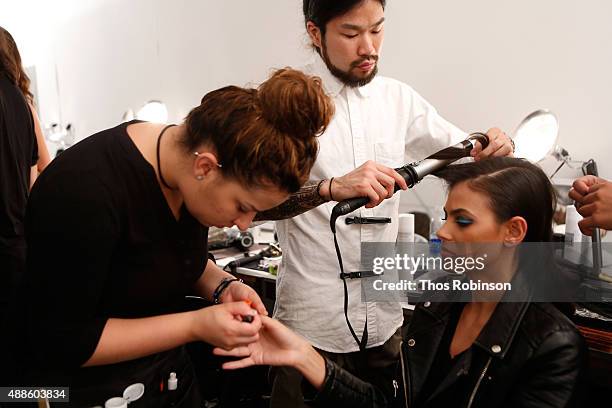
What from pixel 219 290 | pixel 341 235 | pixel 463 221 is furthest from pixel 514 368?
pixel 219 290

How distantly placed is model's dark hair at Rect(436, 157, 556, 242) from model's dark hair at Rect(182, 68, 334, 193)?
1.62ft

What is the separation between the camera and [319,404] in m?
1.10

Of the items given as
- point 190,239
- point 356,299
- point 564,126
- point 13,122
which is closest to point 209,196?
point 190,239

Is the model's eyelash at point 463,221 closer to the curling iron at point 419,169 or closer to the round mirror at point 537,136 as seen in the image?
the curling iron at point 419,169

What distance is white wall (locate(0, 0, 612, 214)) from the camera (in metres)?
2.02

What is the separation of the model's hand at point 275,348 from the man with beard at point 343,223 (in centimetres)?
30

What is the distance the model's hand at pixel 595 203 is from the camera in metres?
1.11

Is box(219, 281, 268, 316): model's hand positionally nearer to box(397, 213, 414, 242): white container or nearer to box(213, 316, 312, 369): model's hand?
box(213, 316, 312, 369): model's hand

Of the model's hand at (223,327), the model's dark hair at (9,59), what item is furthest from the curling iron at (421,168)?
the model's dark hair at (9,59)

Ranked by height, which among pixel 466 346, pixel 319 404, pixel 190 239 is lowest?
pixel 319 404

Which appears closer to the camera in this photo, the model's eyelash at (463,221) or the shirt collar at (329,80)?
the model's eyelash at (463,221)

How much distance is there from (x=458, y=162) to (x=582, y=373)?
0.60 m

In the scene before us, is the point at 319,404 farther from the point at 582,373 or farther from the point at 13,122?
the point at 13,122

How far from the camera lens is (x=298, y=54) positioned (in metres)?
2.92
